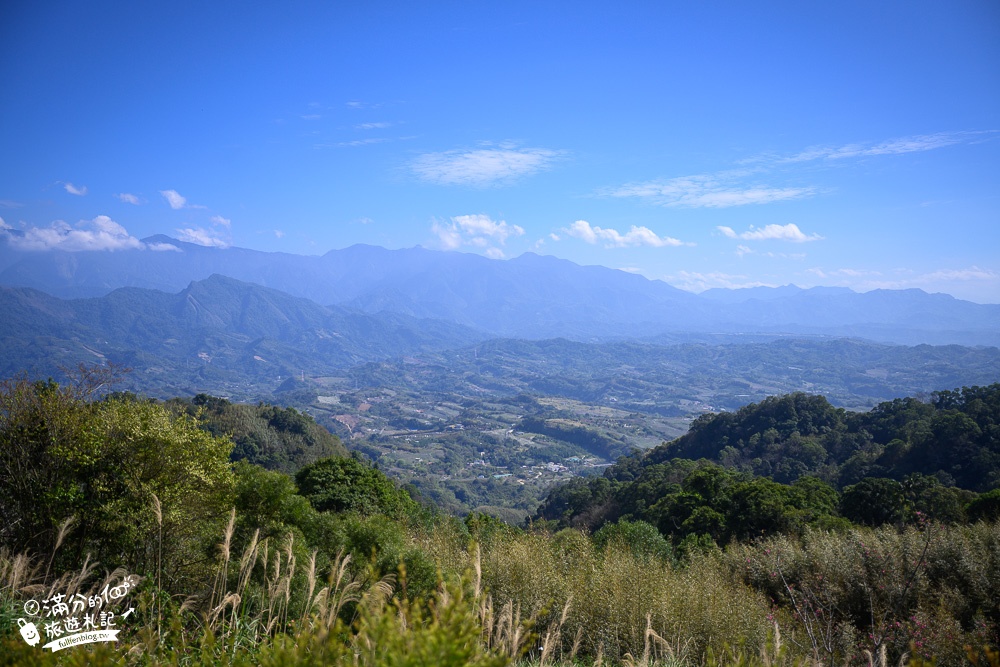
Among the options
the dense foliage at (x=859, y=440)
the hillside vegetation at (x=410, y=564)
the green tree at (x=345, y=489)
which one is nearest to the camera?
the hillside vegetation at (x=410, y=564)

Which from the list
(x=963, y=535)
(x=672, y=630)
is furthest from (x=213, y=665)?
(x=963, y=535)

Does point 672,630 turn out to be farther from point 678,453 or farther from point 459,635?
point 678,453

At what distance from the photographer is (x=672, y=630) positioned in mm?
6785

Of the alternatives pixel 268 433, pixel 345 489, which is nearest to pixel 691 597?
pixel 345 489

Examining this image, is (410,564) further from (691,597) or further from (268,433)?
(268,433)

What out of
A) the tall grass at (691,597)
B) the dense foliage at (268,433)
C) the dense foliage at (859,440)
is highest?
the tall grass at (691,597)

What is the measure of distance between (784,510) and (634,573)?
1558 cm

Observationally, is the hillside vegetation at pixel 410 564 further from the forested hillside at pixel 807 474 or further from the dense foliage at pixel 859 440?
the dense foliage at pixel 859 440

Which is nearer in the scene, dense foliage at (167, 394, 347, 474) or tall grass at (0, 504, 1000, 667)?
tall grass at (0, 504, 1000, 667)

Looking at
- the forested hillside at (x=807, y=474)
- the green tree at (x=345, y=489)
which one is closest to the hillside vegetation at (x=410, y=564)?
the forested hillside at (x=807, y=474)

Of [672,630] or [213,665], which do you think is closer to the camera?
[213,665]

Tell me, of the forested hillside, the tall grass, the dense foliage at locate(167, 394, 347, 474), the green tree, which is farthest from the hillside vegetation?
the dense foliage at locate(167, 394, 347, 474)

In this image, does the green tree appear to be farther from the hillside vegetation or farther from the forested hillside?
the forested hillside

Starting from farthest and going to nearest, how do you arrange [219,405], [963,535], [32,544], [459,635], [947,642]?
1. [219,405]
2. [963,535]
3. [32,544]
4. [947,642]
5. [459,635]
